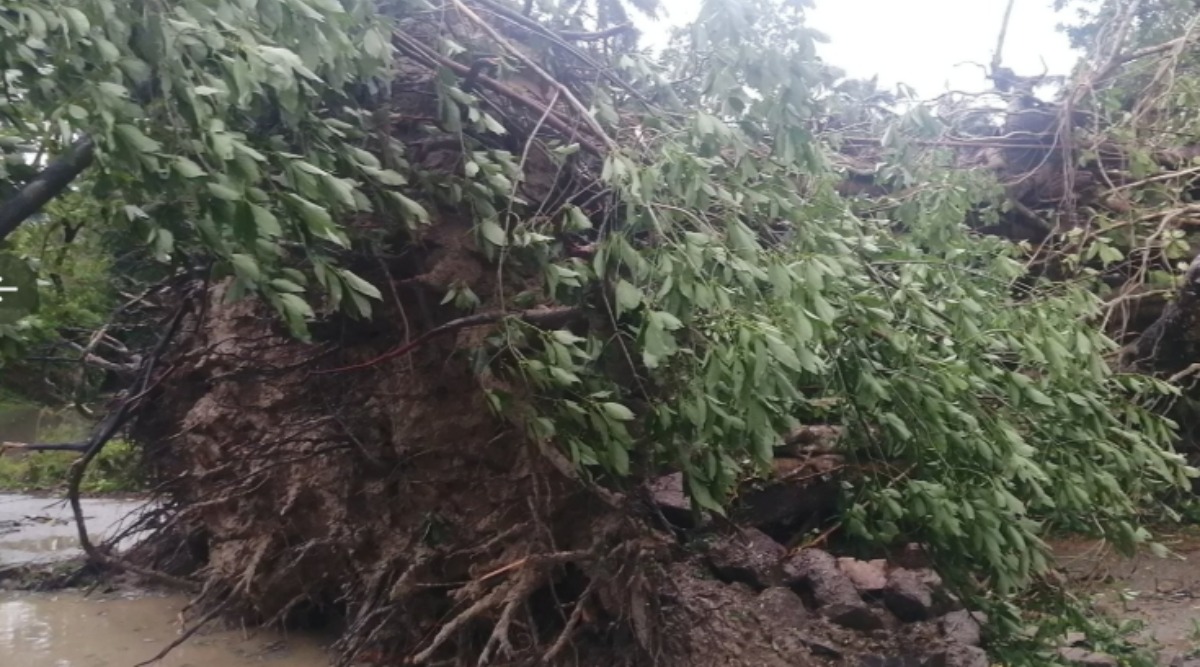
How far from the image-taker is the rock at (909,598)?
175 inches

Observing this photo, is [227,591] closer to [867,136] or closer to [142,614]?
[142,614]

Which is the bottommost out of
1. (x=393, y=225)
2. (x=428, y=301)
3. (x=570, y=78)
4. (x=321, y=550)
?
(x=321, y=550)

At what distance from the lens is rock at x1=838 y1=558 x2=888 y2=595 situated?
4.50 metres

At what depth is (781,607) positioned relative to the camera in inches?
172

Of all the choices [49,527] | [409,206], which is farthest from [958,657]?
[49,527]

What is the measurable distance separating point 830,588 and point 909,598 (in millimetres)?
351

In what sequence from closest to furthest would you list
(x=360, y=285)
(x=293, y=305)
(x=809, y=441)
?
(x=293, y=305) < (x=360, y=285) < (x=809, y=441)

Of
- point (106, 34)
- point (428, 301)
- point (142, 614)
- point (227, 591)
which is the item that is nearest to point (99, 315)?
point (142, 614)

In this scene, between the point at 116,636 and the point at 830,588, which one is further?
the point at 116,636

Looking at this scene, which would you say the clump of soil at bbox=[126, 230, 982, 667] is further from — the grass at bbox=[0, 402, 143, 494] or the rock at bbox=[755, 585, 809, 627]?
the grass at bbox=[0, 402, 143, 494]

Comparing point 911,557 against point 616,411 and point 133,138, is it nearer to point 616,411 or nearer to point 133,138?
point 616,411

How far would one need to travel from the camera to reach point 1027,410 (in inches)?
159

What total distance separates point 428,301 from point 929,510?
7.22 ft

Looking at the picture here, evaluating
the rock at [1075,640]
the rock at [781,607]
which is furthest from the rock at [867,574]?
the rock at [1075,640]
